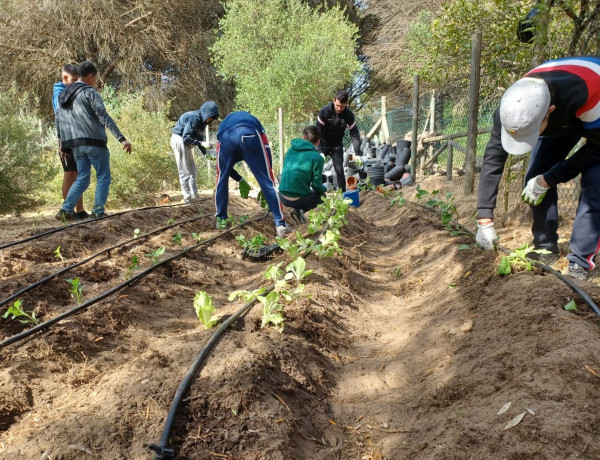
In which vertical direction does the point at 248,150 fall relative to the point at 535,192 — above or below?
above

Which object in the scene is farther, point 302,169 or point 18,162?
point 18,162

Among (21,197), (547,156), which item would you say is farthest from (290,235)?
(21,197)

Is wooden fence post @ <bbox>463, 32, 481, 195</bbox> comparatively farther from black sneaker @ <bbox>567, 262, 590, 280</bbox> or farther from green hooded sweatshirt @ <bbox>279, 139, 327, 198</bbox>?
black sneaker @ <bbox>567, 262, 590, 280</bbox>

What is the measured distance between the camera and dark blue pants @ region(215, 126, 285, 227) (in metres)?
4.80

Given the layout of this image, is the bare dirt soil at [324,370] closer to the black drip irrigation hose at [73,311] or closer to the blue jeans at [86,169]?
the black drip irrigation hose at [73,311]

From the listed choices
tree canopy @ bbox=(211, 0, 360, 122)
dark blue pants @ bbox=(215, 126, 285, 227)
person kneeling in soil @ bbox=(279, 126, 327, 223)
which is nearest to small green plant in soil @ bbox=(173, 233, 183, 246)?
dark blue pants @ bbox=(215, 126, 285, 227)

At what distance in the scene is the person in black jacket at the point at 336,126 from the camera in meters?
6.92

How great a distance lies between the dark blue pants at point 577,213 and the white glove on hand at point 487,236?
1.29 feet

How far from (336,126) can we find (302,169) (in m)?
2.04

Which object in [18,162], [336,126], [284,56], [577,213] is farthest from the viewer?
[284,56]

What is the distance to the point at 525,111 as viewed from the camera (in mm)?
2367

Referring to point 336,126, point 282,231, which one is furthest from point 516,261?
Result: point 336,126

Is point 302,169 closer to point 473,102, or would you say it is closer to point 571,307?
point 473,102

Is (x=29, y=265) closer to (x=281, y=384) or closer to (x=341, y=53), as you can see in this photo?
(x=281, y=384)
